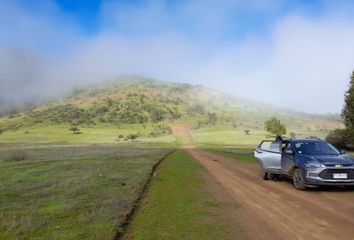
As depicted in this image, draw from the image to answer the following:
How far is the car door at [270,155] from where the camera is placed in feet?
59.6

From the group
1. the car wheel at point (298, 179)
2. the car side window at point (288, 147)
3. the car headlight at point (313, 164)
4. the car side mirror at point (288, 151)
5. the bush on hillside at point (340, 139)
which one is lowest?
the car wheel at point (298, 179)

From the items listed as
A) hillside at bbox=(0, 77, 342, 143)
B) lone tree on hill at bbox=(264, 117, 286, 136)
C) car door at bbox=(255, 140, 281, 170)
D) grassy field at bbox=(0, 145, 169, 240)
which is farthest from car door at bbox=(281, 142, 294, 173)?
hillside at bbox=(0, 77, 342, 143)

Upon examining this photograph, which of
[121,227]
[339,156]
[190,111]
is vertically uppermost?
[190,111]

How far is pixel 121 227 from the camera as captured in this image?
31.2ft

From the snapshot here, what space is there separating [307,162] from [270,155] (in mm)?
3525

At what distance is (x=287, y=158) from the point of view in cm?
1705

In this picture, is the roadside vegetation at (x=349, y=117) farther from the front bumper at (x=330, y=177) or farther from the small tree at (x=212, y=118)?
the small tree at (x=212, y=118)

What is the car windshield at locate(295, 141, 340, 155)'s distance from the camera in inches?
653

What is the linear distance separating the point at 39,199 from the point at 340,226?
9022 millimetres

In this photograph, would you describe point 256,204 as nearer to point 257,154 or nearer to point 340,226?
point 340,226

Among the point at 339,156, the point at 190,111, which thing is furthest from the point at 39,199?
the point at 190,111

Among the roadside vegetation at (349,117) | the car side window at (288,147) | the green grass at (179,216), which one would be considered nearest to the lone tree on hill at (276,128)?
the roadside vegetation at (349,117)

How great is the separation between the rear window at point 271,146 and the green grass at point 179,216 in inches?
177

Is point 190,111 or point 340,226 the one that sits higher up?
point 190,111
